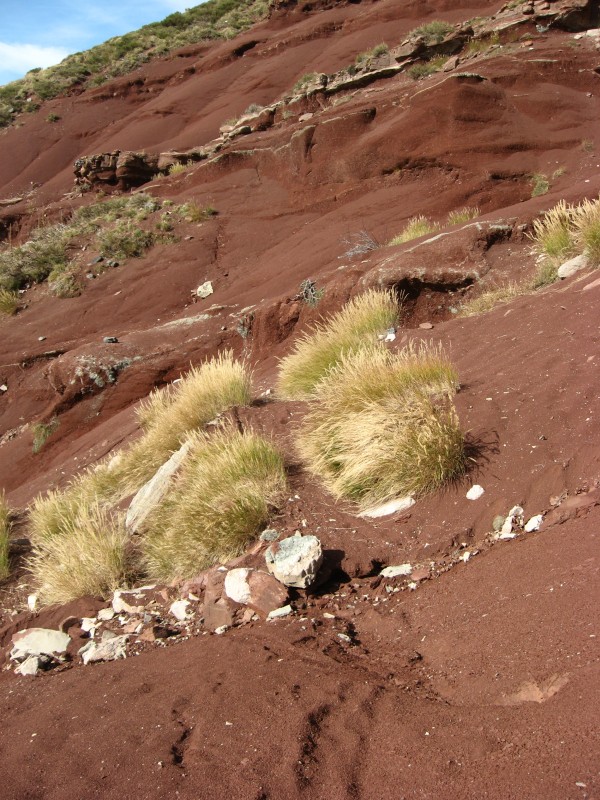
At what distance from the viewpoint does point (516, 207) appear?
1172cm

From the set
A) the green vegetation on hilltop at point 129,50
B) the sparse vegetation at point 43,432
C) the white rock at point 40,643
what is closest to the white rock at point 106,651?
the white rock at point 40,643

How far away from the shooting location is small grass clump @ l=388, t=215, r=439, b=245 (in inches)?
526

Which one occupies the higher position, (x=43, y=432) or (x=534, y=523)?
(x=534, y=523)

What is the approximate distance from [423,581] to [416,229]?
36.2 feet

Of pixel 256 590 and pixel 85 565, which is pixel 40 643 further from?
pixel 256 590

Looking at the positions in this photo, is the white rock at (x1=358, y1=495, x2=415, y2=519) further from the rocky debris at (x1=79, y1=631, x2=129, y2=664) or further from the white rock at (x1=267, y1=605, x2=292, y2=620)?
the rocky debris at (x1=79, y1=631, x2=129, y2=664)

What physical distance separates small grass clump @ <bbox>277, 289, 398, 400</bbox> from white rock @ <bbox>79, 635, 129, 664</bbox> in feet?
12.8

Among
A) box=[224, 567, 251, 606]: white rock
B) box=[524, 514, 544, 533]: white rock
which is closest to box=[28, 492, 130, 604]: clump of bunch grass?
box=[224, 567, 251, 606]: white rock

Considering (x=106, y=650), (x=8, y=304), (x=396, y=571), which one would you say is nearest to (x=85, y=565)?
(x=106, y=650)

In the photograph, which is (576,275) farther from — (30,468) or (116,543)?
(30,468)

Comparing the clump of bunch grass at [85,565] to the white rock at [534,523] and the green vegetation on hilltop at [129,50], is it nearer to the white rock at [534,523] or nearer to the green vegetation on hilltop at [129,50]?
the white rock at [534,523]

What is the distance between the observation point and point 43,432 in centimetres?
1459

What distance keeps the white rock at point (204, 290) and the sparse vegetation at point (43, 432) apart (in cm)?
585

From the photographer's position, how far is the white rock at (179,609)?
15.0 feet
